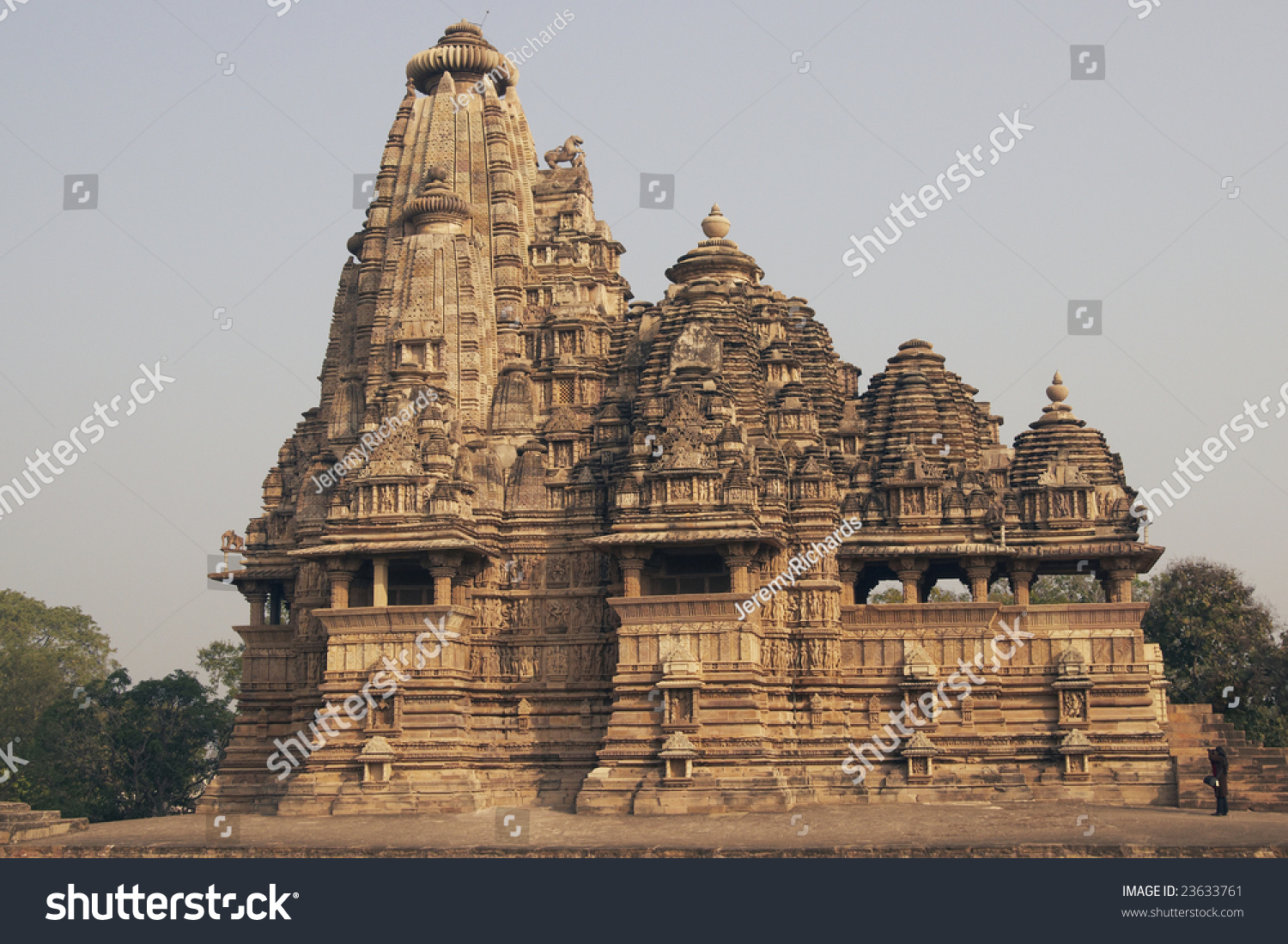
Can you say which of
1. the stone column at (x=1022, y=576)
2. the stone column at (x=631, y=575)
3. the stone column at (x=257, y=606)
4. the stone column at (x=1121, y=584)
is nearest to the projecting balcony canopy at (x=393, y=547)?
the stone column at (x=631, y=575)

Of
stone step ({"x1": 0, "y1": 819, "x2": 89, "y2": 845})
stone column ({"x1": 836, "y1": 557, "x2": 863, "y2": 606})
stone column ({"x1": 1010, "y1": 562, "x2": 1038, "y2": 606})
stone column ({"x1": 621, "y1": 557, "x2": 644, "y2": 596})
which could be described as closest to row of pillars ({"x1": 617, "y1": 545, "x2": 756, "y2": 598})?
stone column ({"x1": 621, "y1": 557, "x2": 644, "y2": 596})

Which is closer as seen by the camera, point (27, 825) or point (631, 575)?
point (27, 825)

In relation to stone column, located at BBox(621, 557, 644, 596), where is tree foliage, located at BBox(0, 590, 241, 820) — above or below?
below

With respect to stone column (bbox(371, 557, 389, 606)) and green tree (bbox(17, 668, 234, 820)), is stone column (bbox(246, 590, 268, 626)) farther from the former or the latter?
green tree (bbox(17, 668, 234, 820))

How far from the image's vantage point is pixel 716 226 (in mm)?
43906

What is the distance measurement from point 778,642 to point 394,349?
38.6 feet

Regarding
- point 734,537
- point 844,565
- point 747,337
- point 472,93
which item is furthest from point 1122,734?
point 472,93

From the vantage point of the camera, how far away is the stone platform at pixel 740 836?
27812 mm

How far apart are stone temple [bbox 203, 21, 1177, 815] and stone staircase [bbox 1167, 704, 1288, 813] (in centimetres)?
62

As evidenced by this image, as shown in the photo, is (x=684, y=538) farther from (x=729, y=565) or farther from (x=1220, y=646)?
(x=1220, y=646)

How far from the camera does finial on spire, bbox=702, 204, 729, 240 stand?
43938 mm

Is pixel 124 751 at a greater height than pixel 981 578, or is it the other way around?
pixel 981 578

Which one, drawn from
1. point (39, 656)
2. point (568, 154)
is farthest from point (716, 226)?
point (39, 656)

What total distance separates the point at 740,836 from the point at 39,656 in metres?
46.4
